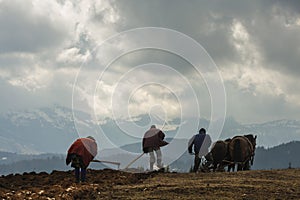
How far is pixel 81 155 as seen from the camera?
61.8ft

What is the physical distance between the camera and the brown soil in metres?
14.1

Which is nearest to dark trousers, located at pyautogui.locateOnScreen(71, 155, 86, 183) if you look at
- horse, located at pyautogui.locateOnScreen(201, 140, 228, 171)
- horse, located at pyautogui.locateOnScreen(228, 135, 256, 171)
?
horse, located at pyautogui.locateOnScreen(201, 140, 228, 171)

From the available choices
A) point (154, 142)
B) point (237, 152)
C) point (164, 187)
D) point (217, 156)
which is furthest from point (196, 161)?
point (164, 187)

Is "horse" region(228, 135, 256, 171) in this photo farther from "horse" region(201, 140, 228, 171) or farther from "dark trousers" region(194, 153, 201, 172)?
"dark trousers" region(194, 153, 201, 172)

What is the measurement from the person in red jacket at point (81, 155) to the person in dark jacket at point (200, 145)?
7.40 m

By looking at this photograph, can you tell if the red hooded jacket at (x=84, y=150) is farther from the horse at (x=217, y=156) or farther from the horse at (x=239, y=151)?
the horse at (x=239, y=151)

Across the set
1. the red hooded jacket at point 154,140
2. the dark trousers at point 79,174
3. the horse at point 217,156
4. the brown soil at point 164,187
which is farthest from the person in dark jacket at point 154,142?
the dark trousers at point 79,174

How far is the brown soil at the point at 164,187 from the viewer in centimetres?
1414

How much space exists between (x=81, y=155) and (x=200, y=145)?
27.0 feet

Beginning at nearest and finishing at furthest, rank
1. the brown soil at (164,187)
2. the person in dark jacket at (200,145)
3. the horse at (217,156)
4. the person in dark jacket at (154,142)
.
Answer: the brown soil at (164,187), the person in dark jacket at (154,142), the person in dark jacket at (200,145), the horse at (217,156)

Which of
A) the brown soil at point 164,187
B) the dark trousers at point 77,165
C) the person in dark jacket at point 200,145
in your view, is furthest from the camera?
the person in dark jacket at point 200,145

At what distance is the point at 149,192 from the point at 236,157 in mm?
13166

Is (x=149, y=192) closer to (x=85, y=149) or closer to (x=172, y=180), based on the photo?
(x=172, y=180)

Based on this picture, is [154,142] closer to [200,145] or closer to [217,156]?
[200,145]
